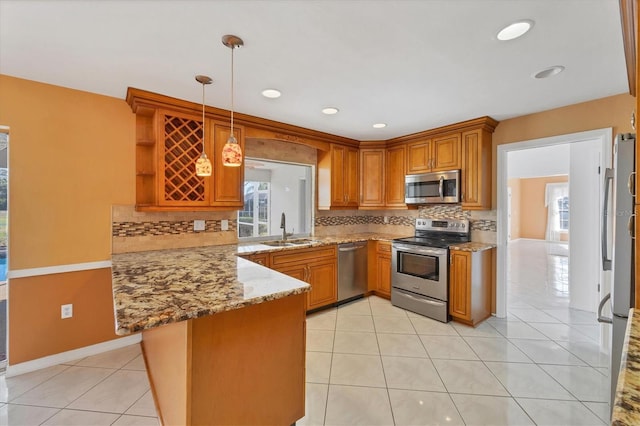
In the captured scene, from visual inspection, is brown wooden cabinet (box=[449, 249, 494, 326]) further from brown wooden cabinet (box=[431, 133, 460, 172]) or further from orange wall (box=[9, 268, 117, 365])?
orange wall (box=[9, 268, 117, 365])

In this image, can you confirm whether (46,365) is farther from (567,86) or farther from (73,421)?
(567,86)

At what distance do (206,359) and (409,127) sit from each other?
3.36 metres

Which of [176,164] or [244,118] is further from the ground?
[244,118]

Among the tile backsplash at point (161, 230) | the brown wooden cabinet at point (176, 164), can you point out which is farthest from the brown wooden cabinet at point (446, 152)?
the tile backsplash at point (161, 230)

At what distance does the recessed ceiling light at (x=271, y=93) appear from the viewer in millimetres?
2476

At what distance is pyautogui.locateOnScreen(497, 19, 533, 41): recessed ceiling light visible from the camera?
158 cm

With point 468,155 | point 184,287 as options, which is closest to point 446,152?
point 468,155

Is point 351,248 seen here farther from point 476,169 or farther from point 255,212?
point 476,169

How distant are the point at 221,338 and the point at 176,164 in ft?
6.47

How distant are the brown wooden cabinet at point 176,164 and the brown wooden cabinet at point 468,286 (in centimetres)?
260

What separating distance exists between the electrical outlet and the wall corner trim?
30 centimetres

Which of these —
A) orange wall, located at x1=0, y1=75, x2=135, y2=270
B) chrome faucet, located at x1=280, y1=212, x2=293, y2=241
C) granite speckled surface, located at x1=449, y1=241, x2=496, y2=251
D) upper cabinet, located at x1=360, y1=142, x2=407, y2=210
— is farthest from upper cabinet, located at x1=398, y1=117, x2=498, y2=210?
orange wall, located at x1=0, y1=75, x2=135, y2=270

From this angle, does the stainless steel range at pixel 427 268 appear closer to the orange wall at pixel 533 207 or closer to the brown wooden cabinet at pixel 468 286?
the brown wooden cabinet at pixel 468 286

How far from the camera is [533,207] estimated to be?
9875 millimetres
